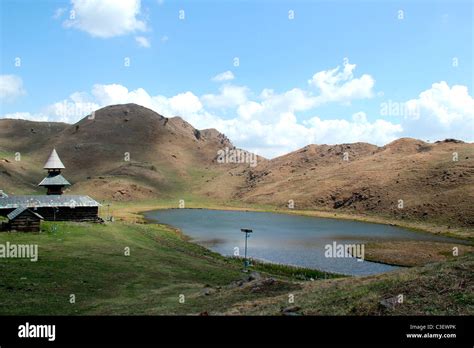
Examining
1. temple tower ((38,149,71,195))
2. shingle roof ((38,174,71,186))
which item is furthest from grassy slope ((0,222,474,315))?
temple tower ((38,149,71,195))

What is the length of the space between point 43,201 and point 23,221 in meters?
12.2

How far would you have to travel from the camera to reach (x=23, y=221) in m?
47.3

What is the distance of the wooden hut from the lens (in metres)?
47.1

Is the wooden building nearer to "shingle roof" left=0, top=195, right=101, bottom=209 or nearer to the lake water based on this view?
"shingle roof" left=0, top=195, right=101, bottom=209

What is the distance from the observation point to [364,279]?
26.0 metres

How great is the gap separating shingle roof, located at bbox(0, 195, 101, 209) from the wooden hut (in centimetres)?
942

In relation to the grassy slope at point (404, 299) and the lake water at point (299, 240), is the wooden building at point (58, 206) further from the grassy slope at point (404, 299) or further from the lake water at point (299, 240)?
the grassy slope at point (404, 299)

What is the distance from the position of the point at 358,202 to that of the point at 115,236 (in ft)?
292

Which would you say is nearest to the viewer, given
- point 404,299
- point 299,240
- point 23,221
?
point 404,299
